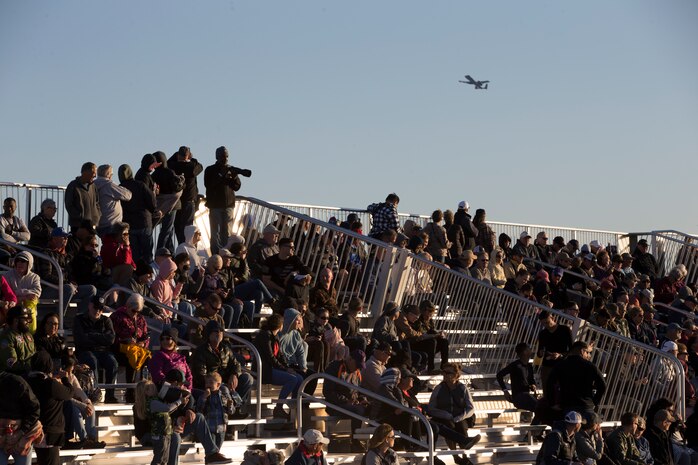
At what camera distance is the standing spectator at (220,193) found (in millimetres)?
23047

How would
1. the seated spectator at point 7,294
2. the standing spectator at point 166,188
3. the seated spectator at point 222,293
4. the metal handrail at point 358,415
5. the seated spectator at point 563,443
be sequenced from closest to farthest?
the seated spectator at point 7,294 < the metal handrail at point 358,415 < the seated spectator at point 563,443 < the seated spectator at point 222,293 < the standing spectator at point 166,188

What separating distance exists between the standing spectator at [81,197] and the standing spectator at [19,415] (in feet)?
19.5

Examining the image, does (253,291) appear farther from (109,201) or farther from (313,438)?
(313,438)

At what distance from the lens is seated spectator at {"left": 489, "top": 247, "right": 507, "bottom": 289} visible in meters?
24.9

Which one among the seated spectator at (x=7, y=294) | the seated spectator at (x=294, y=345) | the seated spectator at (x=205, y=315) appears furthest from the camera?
the seated spectator at (x=294, y=345)

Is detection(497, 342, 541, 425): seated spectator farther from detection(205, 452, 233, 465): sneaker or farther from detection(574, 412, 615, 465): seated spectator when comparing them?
detection(205, 452, 233, 465): sneaker

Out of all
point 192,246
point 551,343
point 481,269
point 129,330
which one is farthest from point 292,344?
point 481,269

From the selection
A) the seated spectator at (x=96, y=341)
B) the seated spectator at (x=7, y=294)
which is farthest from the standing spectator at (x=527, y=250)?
the seated spectator at (x=7, y=294)

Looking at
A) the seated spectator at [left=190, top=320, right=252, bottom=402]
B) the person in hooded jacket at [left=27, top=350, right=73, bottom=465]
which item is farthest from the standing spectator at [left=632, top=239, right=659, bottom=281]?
the person in hooded jacket at [left=27, top=350, right=73, bottom=465]

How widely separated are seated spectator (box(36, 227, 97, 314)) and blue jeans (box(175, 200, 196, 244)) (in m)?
4.00

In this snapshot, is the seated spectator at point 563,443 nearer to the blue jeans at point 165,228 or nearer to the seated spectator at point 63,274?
the seated spectator at point 63,274

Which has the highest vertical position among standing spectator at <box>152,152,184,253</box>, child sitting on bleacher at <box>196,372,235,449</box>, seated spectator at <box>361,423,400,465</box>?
standing spectator at <box>152,152,184,253</box>

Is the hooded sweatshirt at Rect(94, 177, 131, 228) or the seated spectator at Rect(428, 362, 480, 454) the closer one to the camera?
the seated spectator at Rect(428, 362, 480, 454)

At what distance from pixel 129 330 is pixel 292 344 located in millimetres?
2305
